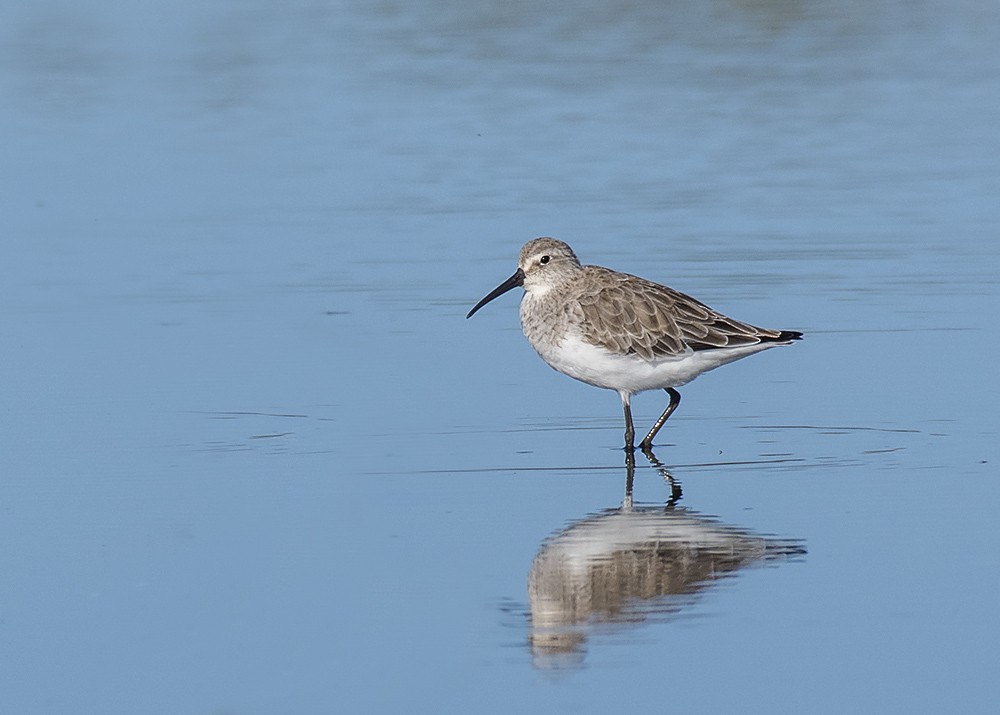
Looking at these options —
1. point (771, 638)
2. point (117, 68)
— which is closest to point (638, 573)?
point (771, 638)

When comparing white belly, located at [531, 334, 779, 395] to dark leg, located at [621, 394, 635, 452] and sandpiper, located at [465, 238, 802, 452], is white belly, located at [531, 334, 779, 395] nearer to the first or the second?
sandpiper, located at [465, 238, 802, 452]

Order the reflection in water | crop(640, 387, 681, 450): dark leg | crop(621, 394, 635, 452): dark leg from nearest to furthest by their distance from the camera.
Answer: the reflection in water
crop(621, 394, 635, 452): dark leg
crop(640, 387, 681, 450): dark leg

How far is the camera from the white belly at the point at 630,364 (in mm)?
9977

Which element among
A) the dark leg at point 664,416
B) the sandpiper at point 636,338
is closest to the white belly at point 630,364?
the sandpiper at point 636,338

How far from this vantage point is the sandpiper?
996 centimetres

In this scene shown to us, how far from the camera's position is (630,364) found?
9.97 meters

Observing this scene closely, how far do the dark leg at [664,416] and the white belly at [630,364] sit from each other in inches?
6.4

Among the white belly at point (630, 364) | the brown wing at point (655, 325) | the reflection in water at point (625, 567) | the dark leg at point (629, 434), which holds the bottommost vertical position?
the reflection in water at point (625, 567)

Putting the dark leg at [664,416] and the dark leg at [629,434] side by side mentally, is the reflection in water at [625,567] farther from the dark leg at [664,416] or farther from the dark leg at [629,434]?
the dark leg at [664,416]

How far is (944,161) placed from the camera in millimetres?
16766

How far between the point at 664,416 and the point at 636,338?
1.63ft

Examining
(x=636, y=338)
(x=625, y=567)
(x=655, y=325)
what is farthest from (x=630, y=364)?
(x=625, y=567)

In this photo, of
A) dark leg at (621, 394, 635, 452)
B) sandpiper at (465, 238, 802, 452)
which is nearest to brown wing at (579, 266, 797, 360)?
sandpiper at (465, 238, 802, 452)

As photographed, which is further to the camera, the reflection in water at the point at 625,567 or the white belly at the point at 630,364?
the white belly at the point at 630,364
